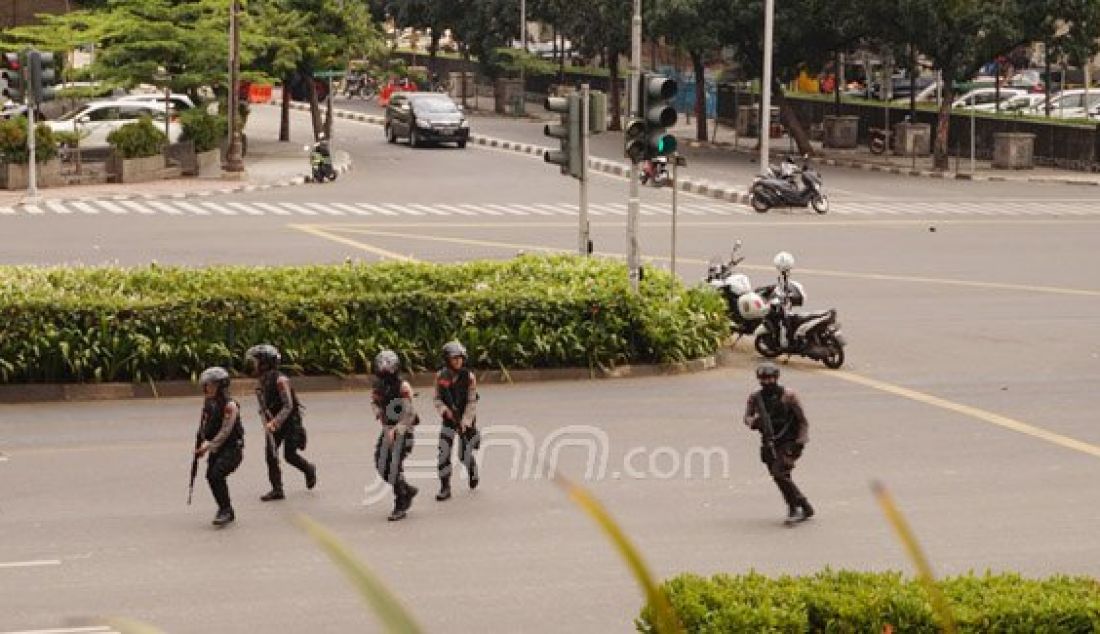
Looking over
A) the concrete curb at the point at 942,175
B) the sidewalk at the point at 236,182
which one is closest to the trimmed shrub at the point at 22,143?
the sidewalk at the point at 236,182

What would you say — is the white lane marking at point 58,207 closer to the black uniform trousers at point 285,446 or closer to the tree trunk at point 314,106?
the tree trunk at point 314,106

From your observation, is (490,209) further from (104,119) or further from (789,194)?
(104,119)

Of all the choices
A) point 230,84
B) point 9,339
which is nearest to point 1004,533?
point 9,339

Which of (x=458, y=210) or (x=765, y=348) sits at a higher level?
(x=458, y=210)

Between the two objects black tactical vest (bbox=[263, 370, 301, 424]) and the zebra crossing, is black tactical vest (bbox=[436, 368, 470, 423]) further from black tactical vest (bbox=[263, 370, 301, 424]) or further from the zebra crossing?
the zebra crossing

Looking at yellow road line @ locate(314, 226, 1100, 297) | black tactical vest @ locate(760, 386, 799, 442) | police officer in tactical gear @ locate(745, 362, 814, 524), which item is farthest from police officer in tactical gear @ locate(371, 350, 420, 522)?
yellow road line @ locate(314, 226, 1100, 297)

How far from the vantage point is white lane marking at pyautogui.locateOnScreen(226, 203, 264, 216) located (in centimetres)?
4288

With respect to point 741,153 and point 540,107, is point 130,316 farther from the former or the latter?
point 540,107

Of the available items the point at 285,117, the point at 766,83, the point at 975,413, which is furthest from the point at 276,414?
the point at 285,117

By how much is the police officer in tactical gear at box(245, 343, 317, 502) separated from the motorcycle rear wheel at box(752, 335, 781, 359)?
9.62 meters

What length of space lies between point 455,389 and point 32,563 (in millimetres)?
3793

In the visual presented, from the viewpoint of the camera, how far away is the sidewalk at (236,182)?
46000 mm

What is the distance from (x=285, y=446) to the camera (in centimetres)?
1606

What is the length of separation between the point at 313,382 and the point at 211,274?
247cm
